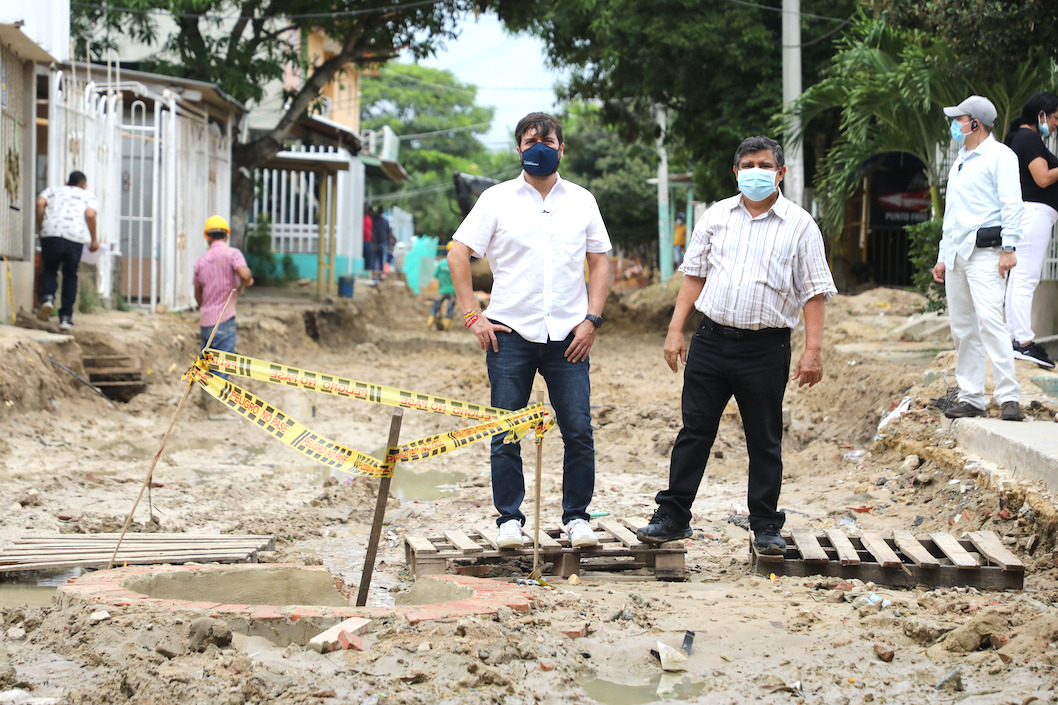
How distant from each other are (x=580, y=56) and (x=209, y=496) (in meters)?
16.3

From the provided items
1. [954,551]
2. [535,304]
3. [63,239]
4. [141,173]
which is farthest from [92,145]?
[954,551]

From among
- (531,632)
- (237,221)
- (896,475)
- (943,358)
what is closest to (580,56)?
(237,221)

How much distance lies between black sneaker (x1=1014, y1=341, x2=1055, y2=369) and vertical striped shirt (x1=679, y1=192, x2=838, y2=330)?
3.60 m

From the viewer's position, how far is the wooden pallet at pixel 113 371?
9.95 m

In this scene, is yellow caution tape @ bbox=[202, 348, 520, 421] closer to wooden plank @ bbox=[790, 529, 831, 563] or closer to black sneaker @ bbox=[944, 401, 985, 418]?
wooden plank @ bbox=[790, 529, 831, 563]

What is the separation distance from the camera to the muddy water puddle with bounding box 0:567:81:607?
4.49m

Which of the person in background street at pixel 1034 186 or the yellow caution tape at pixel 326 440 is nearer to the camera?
the yellow caution tape at pixel 326 440

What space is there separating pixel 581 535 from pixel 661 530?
0.37 m

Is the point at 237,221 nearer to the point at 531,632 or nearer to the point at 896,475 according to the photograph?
the point at 896,475

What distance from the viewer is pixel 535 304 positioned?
475 cm

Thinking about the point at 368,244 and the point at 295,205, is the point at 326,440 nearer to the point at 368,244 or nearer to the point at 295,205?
the point at 295,205

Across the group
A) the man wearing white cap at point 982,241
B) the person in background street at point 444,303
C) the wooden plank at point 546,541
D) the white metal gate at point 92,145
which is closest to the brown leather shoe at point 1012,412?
the man wearing white cap at point 982,241

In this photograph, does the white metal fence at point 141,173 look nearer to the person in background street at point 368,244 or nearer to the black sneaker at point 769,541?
the black sneaker at point 769,541

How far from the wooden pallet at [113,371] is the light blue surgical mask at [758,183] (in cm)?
704
